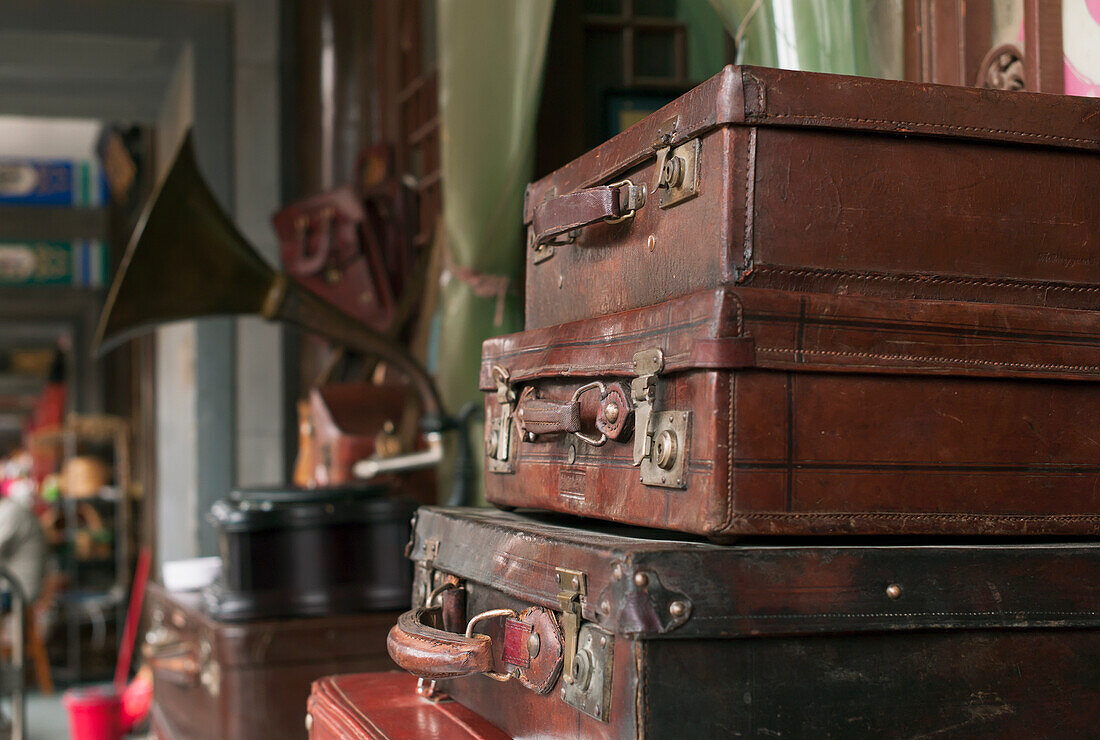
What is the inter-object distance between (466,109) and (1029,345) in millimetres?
1392

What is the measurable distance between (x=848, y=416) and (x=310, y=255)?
2.79m

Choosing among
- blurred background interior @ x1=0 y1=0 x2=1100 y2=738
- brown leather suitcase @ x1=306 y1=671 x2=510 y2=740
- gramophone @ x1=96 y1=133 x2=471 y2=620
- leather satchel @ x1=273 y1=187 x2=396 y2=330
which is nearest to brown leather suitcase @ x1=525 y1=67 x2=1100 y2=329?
blurred background interior @ x1=0 y1=0 x2=1100 y2=738

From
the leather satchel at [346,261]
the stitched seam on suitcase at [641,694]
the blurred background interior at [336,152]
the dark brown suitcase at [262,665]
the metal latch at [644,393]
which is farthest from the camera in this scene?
the leather satchel at [346,261]

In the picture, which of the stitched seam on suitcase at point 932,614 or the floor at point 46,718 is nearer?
the stitched seam on suitcase at point 932,614

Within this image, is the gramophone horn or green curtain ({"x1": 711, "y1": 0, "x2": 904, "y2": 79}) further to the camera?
the gramophone horn

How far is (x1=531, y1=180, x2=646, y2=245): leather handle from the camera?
3.52 feet

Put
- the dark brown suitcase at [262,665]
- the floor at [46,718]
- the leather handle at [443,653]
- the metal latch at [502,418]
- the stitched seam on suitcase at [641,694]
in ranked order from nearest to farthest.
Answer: the stitched seam on suitcase at [641,694], the leather handle at [443,653], the metal latch at [502,418], the dark brown suitcase at [262,665], the floor at [46,718]

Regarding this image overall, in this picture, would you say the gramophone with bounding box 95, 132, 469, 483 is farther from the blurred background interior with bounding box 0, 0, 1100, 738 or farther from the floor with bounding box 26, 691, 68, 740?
the floor with bounding box 26, 691, 68, 740

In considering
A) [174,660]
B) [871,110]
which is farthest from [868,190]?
[174,660]

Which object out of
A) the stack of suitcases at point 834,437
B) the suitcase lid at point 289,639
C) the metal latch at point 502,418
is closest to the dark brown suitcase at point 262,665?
the suitcase lid at point 289,639

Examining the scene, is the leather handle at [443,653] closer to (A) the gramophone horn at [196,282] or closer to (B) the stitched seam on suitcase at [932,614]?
(B) the stitched seam on suitcase at [932,614]

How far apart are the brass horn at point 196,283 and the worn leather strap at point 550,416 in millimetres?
1346

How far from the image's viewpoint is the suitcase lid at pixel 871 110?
0.92m

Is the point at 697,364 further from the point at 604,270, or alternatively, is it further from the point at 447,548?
the point at 447,548
